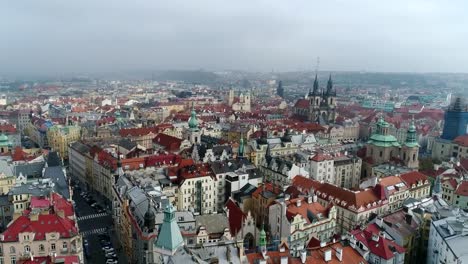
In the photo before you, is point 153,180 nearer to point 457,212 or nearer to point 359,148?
point 457,212

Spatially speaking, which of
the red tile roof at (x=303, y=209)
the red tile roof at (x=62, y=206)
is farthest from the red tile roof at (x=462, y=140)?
the red tile roof at (x=62, y=206)


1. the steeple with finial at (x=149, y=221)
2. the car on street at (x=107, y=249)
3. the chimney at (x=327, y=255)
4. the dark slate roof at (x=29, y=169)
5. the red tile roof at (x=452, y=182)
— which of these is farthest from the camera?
the dark slate roof at (x=29, y=169)

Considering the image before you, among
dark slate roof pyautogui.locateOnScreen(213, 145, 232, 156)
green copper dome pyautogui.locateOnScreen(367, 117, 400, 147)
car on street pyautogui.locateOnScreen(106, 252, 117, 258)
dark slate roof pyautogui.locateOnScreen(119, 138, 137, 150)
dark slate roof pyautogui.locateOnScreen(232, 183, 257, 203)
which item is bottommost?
car on street pyautogui.locateOnScreen(106, 252, 117, 258)

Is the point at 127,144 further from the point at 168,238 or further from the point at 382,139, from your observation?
the point at 168,238

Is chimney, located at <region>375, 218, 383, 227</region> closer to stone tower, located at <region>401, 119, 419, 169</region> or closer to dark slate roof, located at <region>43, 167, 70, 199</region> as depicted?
stone tower, located at <region>401, 119, 419, 169</region>

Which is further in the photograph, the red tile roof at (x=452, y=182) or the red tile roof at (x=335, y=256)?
the red tile roof at (x=452, y=182)

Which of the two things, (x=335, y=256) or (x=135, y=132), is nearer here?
(x=335, y=256)

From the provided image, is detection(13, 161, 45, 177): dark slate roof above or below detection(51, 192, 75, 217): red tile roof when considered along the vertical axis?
below

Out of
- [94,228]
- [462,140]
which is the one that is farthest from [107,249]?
[462,140]

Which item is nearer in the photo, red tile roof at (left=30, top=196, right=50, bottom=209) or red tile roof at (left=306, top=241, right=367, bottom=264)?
red tile roof at (left=306, top=241, right=367, bottom=264)

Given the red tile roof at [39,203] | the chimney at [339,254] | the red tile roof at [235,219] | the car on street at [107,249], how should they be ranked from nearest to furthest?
1. the chimney at [339,254]
2. the red tile roof at [39,203]
3. the red tile roof at [235,219]
4. the car on street at [107,249]

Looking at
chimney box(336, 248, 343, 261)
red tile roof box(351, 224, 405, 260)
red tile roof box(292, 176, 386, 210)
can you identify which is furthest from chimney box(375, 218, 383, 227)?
chimney box(336, 248, 343, 261)

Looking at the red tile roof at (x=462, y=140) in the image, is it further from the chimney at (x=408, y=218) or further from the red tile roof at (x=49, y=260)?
the red tile roof at (x=49, y=260)
